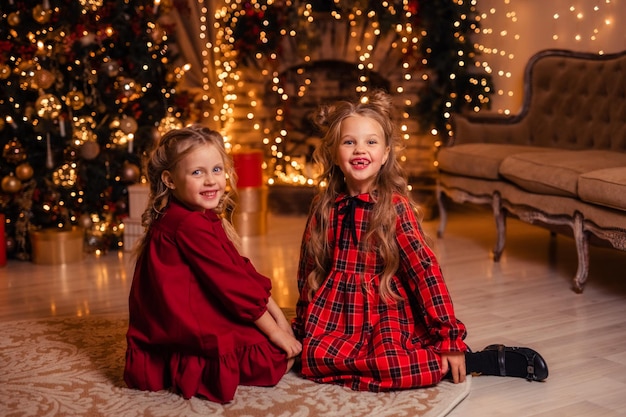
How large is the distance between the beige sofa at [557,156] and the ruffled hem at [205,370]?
1.59 metres

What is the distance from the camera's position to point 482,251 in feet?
14.5

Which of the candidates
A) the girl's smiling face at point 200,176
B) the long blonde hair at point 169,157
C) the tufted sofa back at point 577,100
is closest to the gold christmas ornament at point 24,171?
the long blonde hair at point 169,157

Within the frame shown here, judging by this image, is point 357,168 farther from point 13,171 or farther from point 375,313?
point 13,171

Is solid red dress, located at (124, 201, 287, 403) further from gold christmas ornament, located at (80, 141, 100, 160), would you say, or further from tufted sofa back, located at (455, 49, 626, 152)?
tufted sofa back, located at (455, 49, 626, 152)

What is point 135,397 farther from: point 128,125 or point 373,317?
point 128,125

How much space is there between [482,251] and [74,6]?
2.43 metres

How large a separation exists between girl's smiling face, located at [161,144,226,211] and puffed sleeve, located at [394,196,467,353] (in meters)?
0.55

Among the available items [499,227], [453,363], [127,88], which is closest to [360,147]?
[453,363]

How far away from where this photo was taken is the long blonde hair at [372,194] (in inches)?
98.3

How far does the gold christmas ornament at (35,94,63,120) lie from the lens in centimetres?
406

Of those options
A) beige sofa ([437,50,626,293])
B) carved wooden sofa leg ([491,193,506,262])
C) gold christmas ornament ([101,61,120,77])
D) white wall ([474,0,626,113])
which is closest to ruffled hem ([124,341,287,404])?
beige sofa ([437,50,626,293])

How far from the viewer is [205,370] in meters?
2.38

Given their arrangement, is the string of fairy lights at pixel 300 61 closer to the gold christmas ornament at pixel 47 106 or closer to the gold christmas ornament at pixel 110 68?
the gold christmas ornament at pixel 110 68

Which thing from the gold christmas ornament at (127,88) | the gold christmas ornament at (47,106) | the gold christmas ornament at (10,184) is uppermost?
the gold christmas ornament at (127,88)
